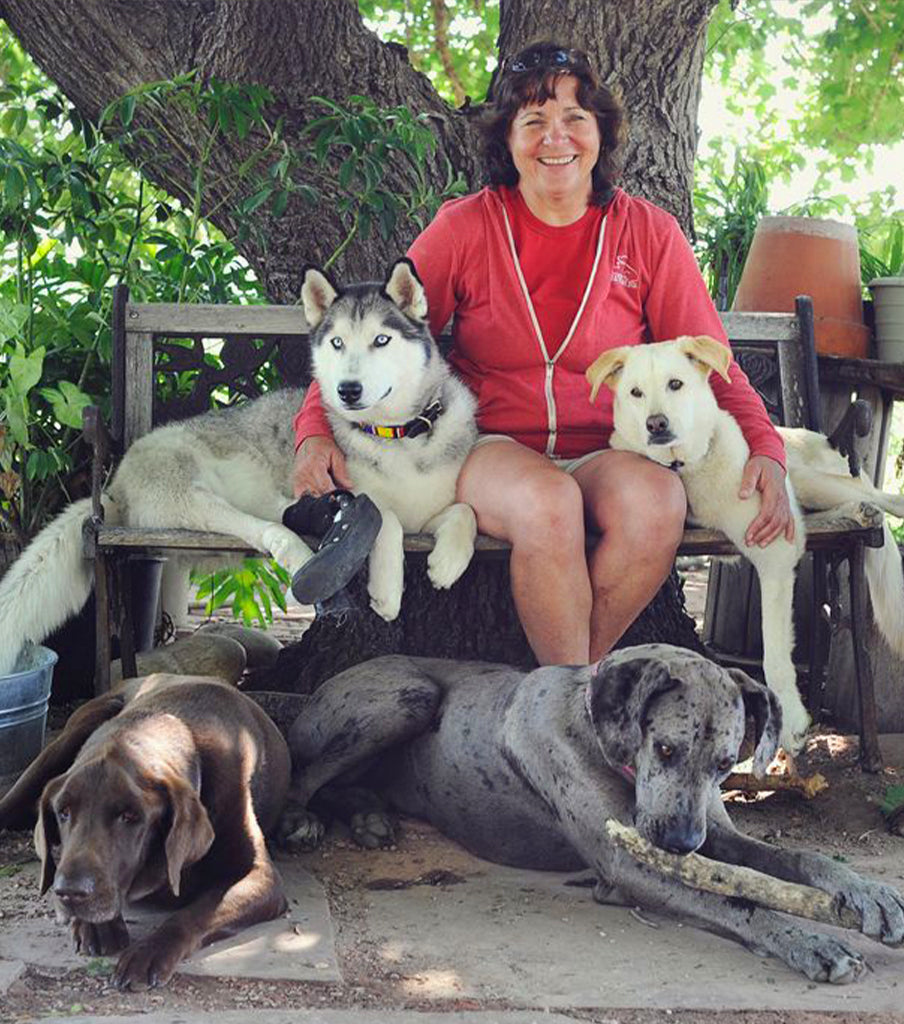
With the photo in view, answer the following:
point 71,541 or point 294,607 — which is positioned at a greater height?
point 71,541

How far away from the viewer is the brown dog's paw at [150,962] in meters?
2.63

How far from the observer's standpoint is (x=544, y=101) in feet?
14.4

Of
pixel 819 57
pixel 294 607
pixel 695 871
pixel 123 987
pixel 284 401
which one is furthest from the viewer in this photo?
pixel 819 57

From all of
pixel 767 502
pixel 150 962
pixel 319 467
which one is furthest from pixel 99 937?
pixel 767 502

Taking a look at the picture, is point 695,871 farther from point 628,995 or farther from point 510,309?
point 510,309

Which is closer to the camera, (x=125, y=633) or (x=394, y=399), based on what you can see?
(x=394, y=399)

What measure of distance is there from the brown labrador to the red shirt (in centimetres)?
138

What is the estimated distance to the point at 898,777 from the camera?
436cm

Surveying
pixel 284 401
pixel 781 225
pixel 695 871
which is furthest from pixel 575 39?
pixel 695 871

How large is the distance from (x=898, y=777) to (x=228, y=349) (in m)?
2.88

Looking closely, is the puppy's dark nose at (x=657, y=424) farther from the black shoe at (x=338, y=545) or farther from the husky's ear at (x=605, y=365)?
the black shoe at (x=338, y=545)

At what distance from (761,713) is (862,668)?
1.44 m

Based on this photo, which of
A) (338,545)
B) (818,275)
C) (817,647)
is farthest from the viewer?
(818,275)

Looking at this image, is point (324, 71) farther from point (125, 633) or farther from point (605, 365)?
point (125, 633)
